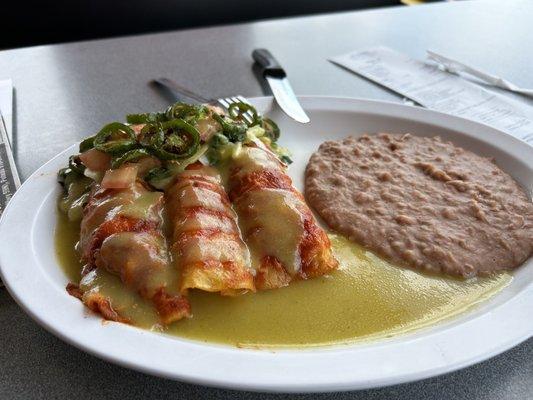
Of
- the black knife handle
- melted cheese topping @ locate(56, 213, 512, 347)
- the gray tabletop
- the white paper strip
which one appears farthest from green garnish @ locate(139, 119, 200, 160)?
the white paper strip

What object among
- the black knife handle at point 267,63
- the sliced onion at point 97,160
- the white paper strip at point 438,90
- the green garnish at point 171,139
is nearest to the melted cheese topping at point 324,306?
the sliced onion at point 97,160

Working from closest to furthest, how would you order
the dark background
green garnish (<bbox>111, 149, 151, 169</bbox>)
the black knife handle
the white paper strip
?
green garnish (<bbox>111, 149, 151, 169</bbox>), the white paper strip, the black knife handle, the dark background

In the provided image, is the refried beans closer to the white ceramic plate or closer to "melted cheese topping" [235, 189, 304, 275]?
the white ceramic plate

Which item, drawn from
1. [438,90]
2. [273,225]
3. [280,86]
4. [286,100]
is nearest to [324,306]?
[273,225]

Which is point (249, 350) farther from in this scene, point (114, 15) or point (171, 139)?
point (114, 15)

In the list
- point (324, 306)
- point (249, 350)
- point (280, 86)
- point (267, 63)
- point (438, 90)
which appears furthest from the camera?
point (267, 63)

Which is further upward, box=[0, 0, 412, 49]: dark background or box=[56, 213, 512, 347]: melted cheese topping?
box=[56, 213, 512, 347]: melted cheese topping

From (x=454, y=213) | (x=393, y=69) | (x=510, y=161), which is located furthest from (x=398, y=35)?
(x=454, y=213)
